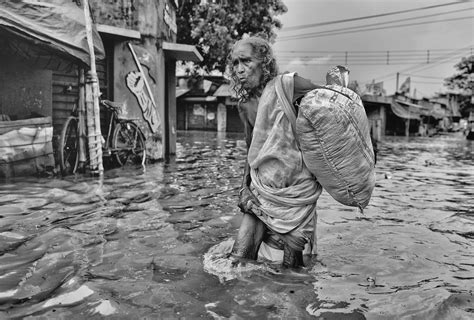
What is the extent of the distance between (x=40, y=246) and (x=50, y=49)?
4184 millimetres

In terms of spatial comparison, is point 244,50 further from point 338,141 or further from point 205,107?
point 205,107

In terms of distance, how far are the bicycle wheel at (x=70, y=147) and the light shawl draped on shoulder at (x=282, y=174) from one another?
605 cm

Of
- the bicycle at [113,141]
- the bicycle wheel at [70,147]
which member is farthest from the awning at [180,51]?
the bicycle wheel at [70,147]

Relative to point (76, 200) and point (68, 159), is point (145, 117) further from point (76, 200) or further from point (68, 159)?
point (76, 200)

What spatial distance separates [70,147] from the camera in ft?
28.3

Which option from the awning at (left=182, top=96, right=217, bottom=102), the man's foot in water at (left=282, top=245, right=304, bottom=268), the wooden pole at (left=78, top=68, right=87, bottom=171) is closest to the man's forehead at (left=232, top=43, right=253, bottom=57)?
the man's foot in water at (left=282, top=245, right=304, bottom=268)

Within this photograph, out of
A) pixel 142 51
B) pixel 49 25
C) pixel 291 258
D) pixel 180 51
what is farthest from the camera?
pixel 180 51

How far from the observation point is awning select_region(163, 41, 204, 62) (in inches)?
452

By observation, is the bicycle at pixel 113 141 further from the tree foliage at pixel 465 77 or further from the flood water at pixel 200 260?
the tree foliage at pixel 465 77

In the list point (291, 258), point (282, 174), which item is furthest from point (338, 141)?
point (291, 258)

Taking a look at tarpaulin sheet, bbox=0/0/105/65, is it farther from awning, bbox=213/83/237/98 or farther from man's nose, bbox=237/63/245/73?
awning, bbox=213/83/237/98

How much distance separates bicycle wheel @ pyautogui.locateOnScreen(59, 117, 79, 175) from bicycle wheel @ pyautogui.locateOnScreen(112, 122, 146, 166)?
1.08 metres

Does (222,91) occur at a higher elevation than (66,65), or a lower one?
higher

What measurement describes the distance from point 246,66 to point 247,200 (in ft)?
3.15
